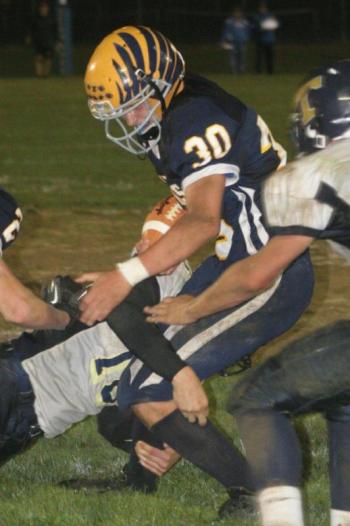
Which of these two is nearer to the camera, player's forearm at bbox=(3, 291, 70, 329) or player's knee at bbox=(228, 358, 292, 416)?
player's knee at bbox=(228, 358, 292, 416)

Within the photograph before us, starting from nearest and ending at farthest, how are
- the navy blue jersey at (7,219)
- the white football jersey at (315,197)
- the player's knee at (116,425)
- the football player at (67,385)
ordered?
the white football jersey at (315,197) → the navy blue jersey at (7,219) → the football player at (67,385) → the player's knee at (116,425)

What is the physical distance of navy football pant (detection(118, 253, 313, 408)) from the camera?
13.6 ft

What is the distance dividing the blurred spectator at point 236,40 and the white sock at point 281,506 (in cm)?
2567

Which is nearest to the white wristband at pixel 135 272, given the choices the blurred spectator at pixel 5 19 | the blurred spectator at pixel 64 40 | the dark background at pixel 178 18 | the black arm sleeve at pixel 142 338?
the black arm sleeve at pixel 142 338

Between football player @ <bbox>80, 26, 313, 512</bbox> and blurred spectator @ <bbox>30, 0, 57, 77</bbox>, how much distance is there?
76.8ft

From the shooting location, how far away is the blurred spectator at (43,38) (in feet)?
90.0

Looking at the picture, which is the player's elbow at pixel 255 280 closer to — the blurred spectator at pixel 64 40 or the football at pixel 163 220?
the football at pixel 163 220

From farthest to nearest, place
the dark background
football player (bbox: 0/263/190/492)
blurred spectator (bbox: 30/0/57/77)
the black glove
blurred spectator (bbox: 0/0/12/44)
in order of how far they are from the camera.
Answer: the dark background < blurred spectator (bbox: 0/0/12/44) < blurred spectator (bbox: 30/0/57/77) < football player (bbox: 0/263/190/492) < the black glove

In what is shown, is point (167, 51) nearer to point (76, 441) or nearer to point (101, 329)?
point (101, 329)

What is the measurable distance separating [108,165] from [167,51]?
9291mm

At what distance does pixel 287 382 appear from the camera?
352 cm

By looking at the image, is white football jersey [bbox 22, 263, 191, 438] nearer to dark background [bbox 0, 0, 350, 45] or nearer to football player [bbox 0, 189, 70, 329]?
football player [bbox 0, 189, 70, 329]

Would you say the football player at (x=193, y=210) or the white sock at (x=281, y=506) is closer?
the white sock at (x=281, y=506)

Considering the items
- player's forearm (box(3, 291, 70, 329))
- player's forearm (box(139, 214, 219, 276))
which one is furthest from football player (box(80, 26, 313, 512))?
player's forearm (box(3, 291, 70, 329))
